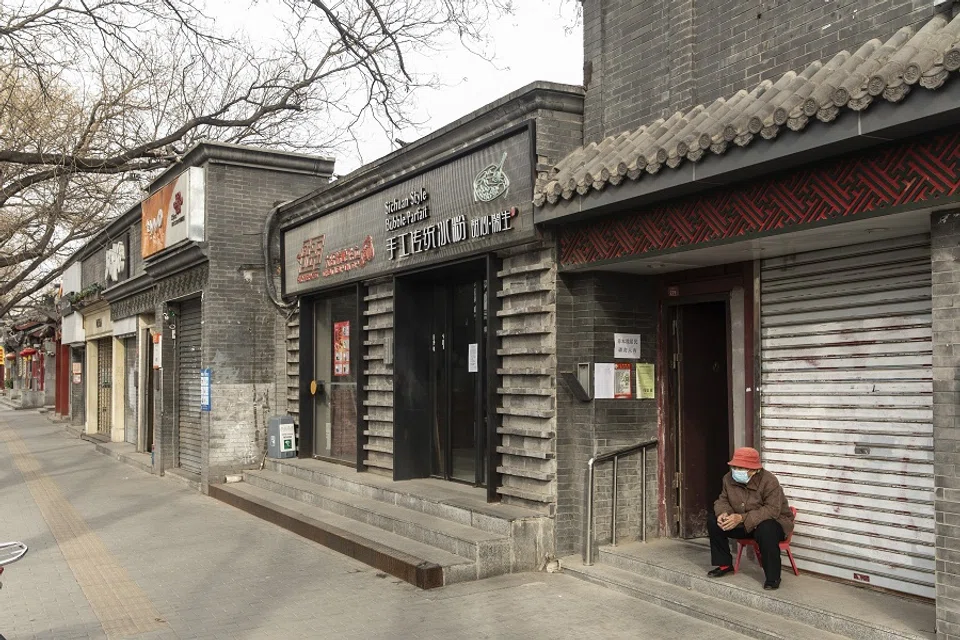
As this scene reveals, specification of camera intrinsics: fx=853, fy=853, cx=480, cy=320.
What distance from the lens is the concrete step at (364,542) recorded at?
745cm

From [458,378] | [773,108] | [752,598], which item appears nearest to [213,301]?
[458,378]

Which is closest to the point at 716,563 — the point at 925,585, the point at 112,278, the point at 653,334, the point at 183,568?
the point at 925,585

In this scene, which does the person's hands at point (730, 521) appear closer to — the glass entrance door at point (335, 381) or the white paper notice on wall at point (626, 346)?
the white paper notice on wall at point (626, 346)

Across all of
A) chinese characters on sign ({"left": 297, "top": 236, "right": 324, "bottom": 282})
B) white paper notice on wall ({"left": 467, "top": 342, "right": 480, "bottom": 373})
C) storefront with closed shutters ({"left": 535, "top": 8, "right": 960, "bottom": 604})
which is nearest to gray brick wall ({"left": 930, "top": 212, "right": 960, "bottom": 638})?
storefront with closed shutters ({"left": 535, "top": 8, "right": 960, "bottom": 604})

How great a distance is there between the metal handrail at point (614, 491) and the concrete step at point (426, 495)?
506 mm

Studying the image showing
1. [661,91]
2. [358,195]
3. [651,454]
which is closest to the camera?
[661,91]

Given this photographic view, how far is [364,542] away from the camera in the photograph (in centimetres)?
854

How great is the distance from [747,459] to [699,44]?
11.4ft

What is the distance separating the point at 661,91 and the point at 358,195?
5.14m

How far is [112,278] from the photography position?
20.8 m

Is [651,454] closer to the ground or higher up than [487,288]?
closer to the ground

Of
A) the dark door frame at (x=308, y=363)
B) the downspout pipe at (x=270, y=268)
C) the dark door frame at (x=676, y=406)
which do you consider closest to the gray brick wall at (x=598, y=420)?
the dark door frame at (x=676, y=406)

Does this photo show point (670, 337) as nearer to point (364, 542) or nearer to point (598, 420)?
point (598, 420)

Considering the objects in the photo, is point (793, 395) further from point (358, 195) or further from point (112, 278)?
point (112, 278)
